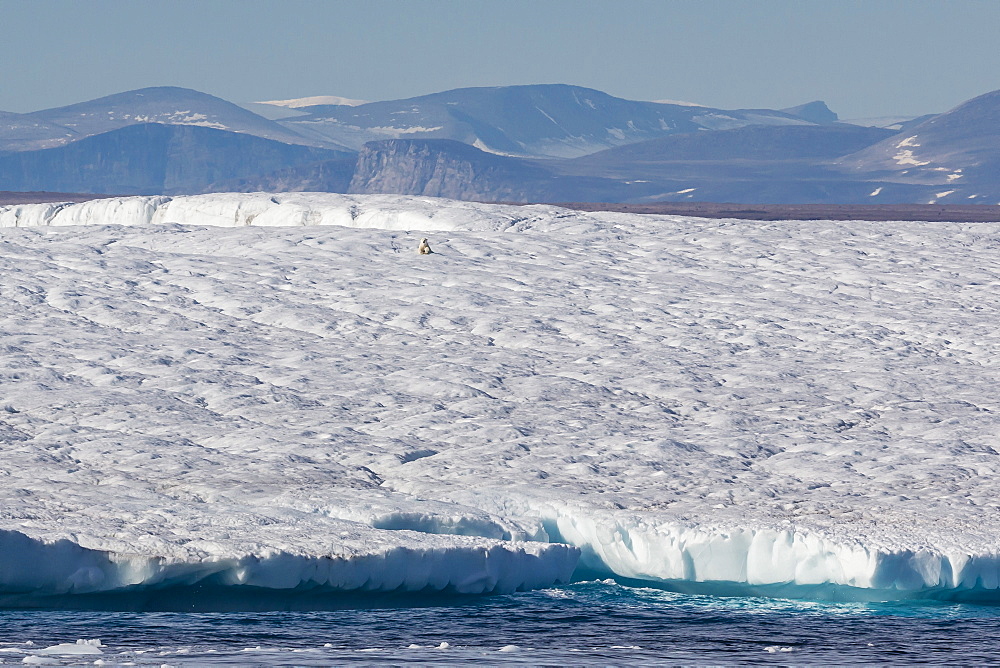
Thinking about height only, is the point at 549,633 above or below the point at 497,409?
below

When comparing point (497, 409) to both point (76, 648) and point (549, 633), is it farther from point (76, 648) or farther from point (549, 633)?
point (76, 648)

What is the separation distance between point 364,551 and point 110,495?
2061mm

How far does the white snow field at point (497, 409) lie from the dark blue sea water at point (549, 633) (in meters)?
0.22

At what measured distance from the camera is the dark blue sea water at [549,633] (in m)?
7.50

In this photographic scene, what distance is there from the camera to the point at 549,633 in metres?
8.21

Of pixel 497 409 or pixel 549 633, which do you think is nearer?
pixel 549 633

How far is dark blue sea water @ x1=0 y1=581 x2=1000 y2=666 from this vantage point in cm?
750

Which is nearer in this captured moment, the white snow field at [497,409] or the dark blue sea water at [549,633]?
the dark blue sea water at [549,633]

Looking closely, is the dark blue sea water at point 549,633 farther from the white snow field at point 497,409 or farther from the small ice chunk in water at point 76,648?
the white snow field at point 497,409

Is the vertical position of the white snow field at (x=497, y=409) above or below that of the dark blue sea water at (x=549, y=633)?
above

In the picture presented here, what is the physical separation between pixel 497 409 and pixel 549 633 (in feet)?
13.9

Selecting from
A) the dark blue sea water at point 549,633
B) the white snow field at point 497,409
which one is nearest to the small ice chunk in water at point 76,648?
the dark blue sea water at point 549,633

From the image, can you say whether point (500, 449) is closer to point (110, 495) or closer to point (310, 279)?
point (110, 495)

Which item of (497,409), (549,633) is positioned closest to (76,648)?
(549,633)
